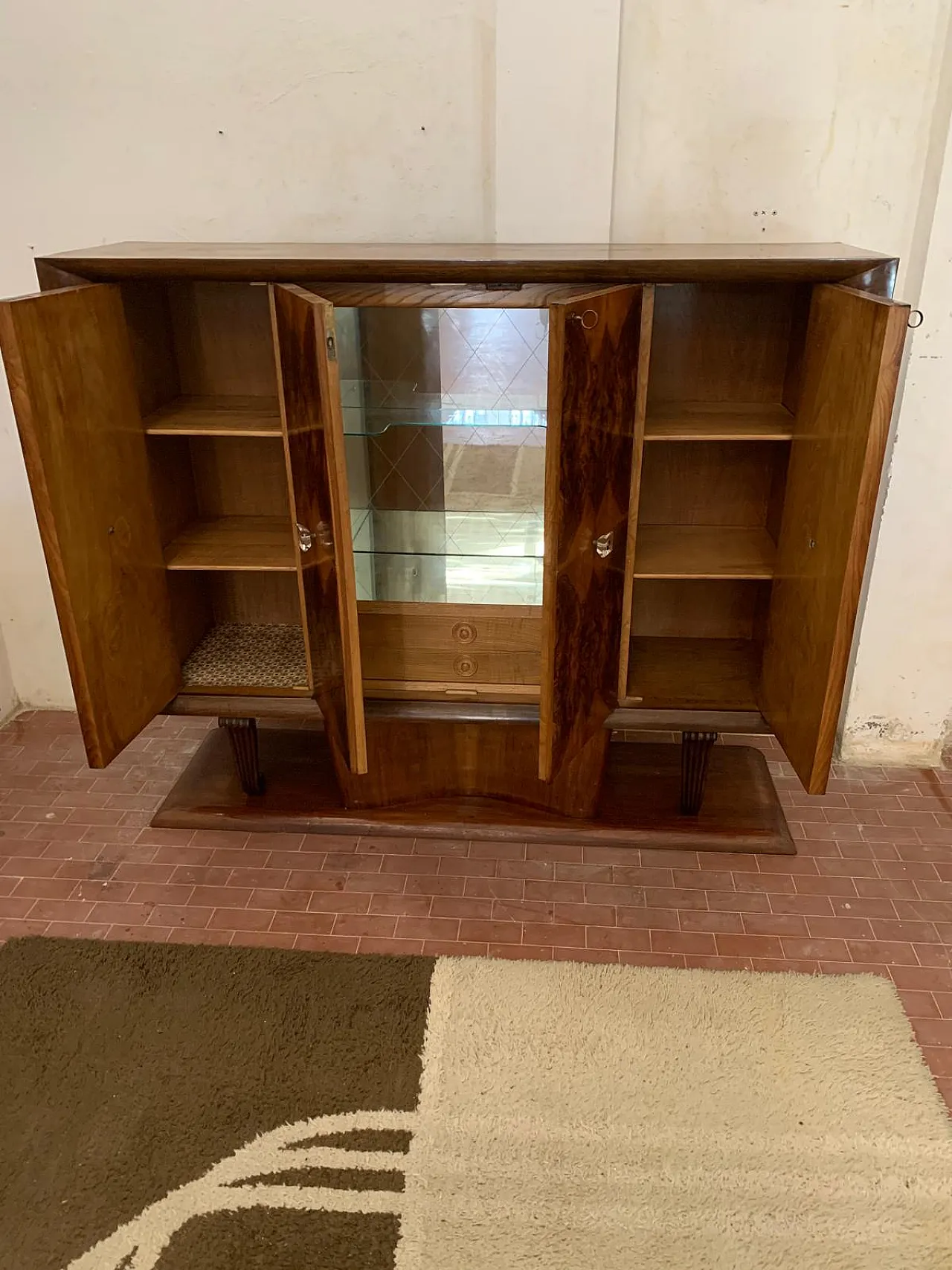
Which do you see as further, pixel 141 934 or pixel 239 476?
pixel 239 476

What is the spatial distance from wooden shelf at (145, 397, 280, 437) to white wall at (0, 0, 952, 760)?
41 centimetres

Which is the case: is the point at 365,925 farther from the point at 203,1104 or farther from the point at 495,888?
the point at 203,1104

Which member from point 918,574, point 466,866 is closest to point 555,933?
point 466,866

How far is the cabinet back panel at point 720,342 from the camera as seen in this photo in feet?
6.78

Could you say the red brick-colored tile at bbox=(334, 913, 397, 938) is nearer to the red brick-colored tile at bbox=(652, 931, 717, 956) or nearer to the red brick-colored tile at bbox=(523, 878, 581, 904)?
the red brick-colored tile at bbox=(523, 878, 581, 904)

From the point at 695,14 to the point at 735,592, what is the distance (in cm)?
128

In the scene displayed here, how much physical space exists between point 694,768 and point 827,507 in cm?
80

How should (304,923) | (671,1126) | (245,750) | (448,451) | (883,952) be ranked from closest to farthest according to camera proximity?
(671,1126) < (883,952) < (304,923) < (448,451) < (245,750)

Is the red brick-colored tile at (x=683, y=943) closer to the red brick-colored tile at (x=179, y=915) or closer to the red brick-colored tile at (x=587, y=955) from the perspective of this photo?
the red brick-colored tile at (x=587, y=955)

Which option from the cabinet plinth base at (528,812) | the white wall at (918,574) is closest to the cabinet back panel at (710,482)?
the white wall at (918,574)

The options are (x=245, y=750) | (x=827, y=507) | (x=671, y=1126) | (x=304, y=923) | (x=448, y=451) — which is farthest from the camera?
(x=245, y=750)

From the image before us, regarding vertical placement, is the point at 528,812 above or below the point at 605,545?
below

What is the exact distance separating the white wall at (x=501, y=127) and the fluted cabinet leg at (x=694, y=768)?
74 centimetres

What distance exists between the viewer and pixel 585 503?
185 cm
